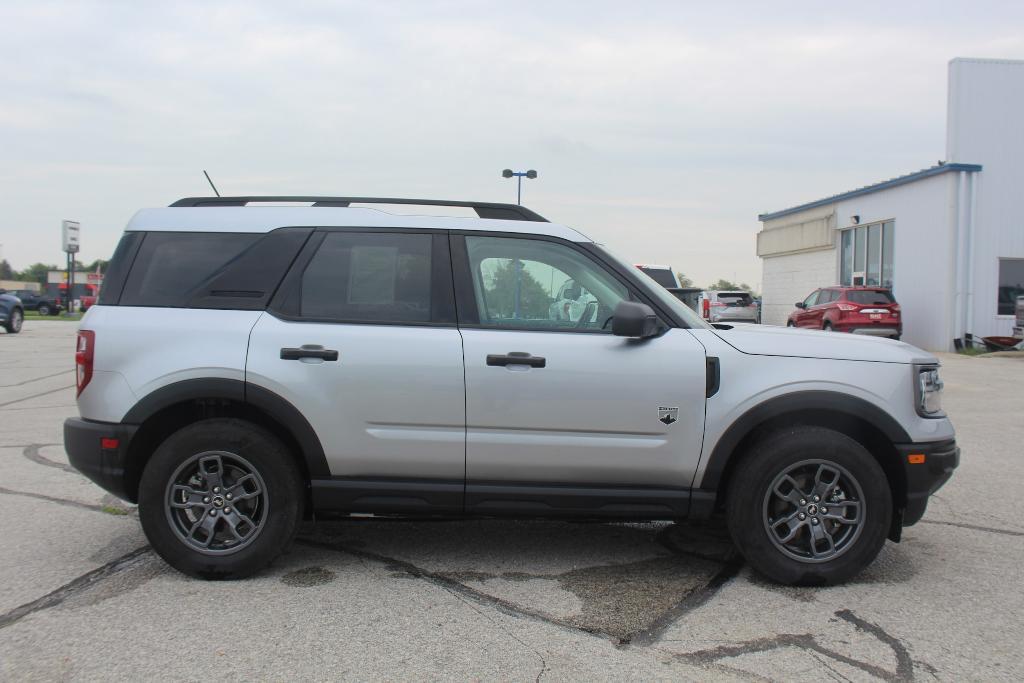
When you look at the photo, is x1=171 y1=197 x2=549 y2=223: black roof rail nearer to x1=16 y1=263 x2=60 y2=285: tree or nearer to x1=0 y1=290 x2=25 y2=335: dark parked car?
x1=0 y1=290 x2=25 y2=335: dark parked car

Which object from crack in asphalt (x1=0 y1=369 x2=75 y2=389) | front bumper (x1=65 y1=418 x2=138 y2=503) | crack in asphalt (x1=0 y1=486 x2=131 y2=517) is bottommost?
crack in asphalt (x1=0 y1=486 x2=131 y2=517)

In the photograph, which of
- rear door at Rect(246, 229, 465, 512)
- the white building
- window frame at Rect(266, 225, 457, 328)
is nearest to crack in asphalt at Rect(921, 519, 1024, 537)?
rear door at Rect(246, 229, 465, 512)

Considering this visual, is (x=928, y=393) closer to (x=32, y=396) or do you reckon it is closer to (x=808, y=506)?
(x=808, y=506)

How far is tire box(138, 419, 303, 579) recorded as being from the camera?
433 cm

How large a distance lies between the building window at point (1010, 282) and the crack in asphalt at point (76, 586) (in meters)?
24.6

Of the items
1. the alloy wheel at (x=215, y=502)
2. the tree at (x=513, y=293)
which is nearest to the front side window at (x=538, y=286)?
the tree at (x=513, y=293)

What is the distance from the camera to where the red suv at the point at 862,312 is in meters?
22.5

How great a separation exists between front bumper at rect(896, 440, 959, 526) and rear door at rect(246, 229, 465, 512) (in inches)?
86.4

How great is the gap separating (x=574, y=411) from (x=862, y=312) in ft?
66.5

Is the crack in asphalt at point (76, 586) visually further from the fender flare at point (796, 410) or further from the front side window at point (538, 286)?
the fender flare at point (796, 410)

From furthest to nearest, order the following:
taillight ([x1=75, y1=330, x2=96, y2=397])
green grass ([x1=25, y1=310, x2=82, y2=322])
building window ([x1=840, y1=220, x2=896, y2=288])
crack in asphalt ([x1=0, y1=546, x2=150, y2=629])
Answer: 1. green grass ([x1=25, y1=310, x2=82, y2=322])
2. building window ([x1=840, y1=220, x2=896, y2=288])
3. taillight ([x1=75, y1=330, x2=96, y2=397])
4. crack in asphalt ([x1=0, y1=546, x2=150, y2=629])

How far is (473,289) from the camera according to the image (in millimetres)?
4508

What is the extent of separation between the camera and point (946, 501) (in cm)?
618

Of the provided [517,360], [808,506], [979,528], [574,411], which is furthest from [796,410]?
[979,528]
